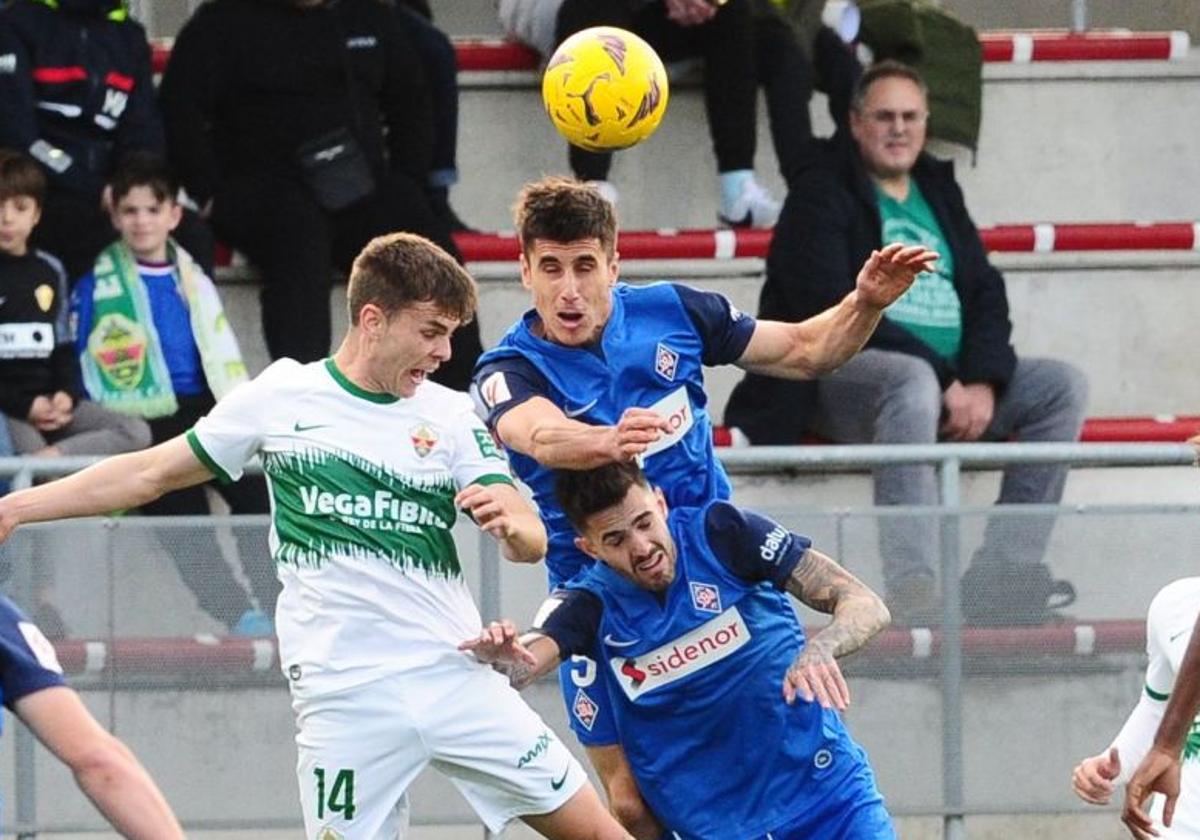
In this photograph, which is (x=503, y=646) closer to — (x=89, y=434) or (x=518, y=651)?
(x=518, y=651)

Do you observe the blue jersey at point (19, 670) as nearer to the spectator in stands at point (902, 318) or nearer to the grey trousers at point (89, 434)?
the grey trousers at point (89, 434)

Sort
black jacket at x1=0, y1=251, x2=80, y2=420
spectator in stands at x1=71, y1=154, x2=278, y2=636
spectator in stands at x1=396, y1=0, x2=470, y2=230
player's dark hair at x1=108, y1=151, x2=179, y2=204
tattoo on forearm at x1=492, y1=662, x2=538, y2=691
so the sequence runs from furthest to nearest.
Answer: spectator in stands at x1=396, y1=0, x2=470, y2=230 → player's dark hair at x1=108, y1=151, x2=179, y2=204 → spectator in stands at x1=71, y1=154, x2=278, y2=636 → black jacket at x1=0, y1=251, x2=80, y2=420 → tattoo on forearm at x1=492, y1=662, x2=538, y2=691

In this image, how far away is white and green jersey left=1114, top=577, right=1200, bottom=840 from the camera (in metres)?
6.24

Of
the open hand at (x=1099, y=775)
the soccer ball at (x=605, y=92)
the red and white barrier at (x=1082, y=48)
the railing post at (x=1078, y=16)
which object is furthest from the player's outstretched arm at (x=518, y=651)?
the railing post at (x=1078, y=16)

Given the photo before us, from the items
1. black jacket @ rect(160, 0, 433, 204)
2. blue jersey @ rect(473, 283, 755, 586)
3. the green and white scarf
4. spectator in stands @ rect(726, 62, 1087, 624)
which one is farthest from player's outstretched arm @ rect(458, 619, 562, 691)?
black jacket @ rect(160, 0, 433, 204)

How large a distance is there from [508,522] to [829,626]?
0.79 m

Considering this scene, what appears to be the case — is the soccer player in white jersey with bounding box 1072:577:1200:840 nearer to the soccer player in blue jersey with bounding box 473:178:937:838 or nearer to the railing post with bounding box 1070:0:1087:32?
the soccer player in blue jersey with bounding box 473:178:937:838

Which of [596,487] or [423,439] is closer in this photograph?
[596,487]

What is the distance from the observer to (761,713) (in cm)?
654

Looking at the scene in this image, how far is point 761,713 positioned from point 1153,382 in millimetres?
5203

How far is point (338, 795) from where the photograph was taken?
270 inches

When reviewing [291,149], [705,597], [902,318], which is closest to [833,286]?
[902,318]

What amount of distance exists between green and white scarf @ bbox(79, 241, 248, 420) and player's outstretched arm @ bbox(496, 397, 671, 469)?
3262 mm

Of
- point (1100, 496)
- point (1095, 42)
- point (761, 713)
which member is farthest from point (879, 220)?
point (761, 713)
